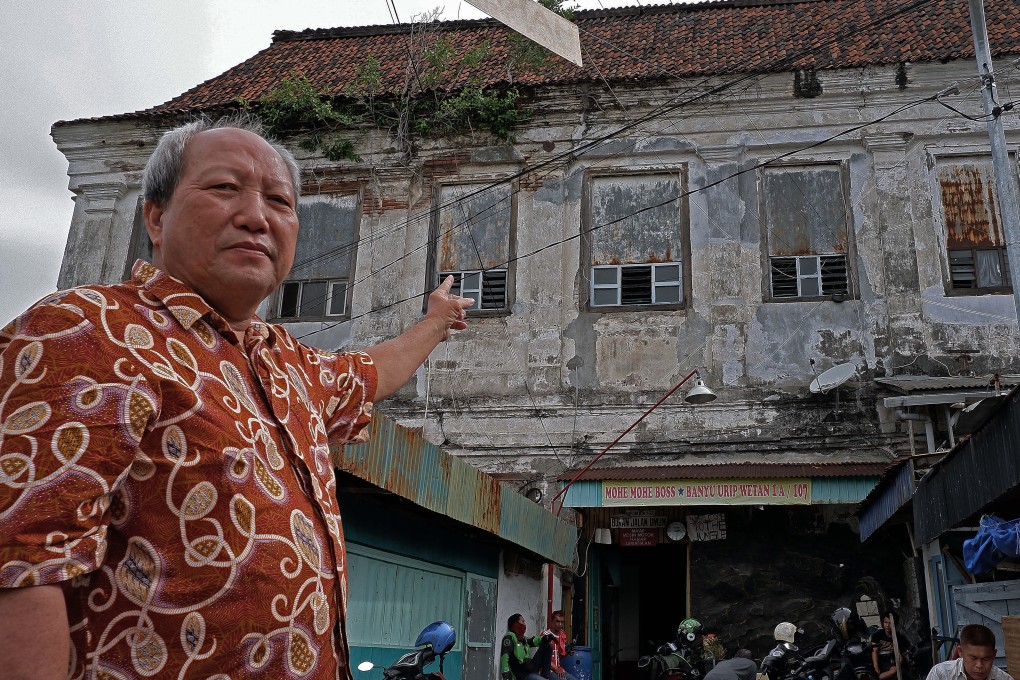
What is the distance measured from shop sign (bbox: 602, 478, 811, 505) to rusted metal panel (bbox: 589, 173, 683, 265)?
11.8 ft

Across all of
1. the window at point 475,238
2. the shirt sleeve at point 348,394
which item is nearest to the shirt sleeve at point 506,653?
the window at point 475,238

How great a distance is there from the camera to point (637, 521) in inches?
550

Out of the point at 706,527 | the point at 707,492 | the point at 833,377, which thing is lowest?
the point at 706,527

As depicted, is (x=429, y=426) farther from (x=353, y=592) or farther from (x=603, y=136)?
(x=353, y=592)

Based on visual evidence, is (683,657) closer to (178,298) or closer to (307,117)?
(307,117)

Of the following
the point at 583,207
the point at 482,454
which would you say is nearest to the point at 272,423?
the point at 482,454

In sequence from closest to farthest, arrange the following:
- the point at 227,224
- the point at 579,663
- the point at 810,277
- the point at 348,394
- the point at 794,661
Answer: the point at 227,224 → the point at 348,394 → the point at 794,661 → the point at 579,663 → the point at 810,277

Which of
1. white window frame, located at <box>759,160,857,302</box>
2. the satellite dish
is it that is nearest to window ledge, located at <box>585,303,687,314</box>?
white window frame, located at <box>759,160,857,302</box>

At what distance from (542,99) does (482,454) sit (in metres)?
5.86

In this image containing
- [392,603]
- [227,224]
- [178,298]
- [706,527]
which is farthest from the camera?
[706,527]

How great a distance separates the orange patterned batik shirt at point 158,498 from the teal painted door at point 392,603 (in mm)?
5648

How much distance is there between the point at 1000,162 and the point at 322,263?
998 cm

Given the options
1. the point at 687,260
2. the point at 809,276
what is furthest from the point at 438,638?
the point at 809,276

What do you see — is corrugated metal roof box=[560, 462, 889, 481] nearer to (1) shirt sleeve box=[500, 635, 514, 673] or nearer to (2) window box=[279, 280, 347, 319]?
(1) shirt sleeve box=[500, 635, 514, 673]
